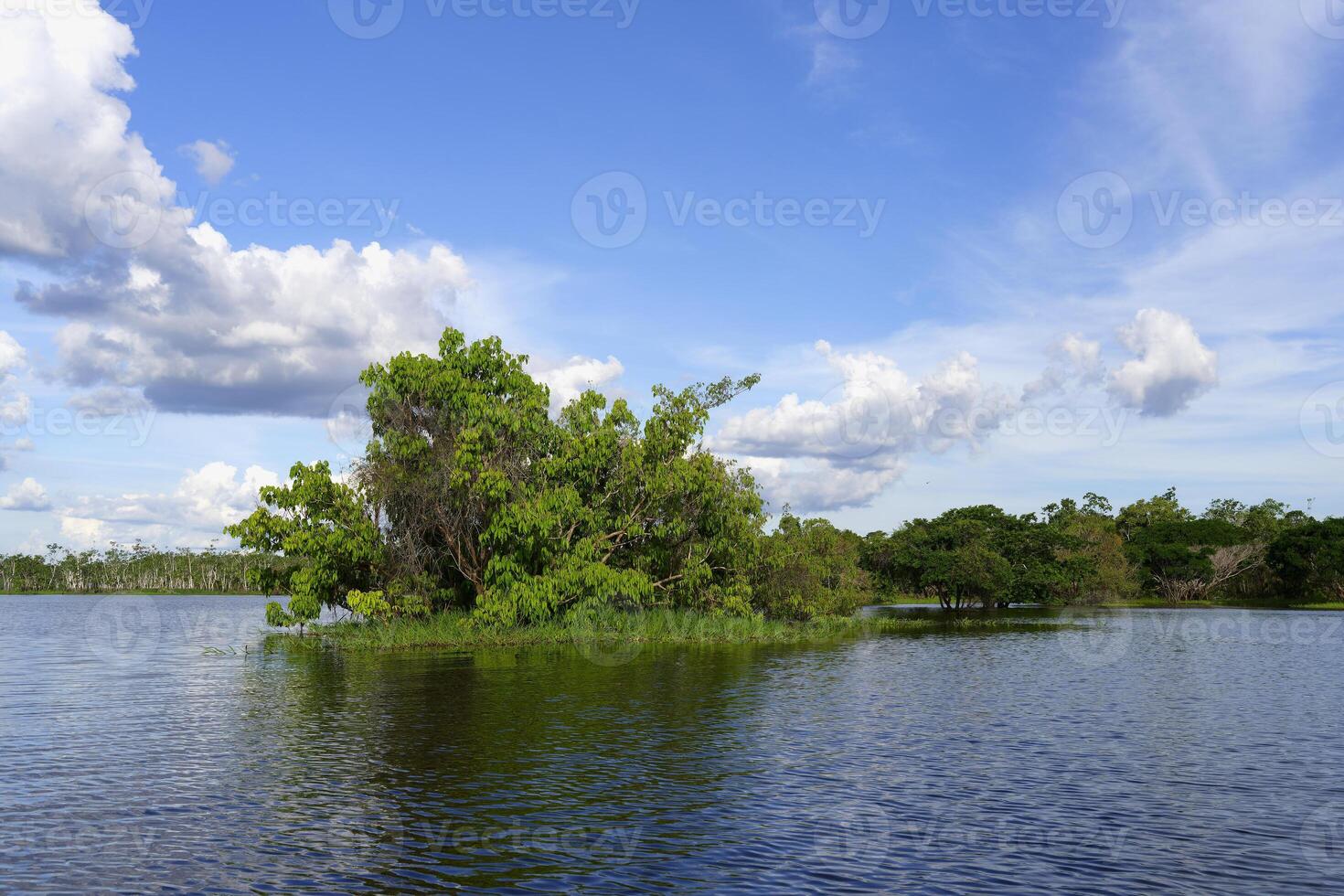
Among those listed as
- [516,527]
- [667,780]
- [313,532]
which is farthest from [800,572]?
[667,780]

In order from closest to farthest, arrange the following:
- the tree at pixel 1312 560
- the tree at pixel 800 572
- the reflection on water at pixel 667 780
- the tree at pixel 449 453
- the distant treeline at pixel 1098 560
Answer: the reflection on water at pixel 667 780 → the tree at pixel 449 453 → the tree at pixel 800 572 → the distant treeline at pixel 1098 560 → the tree at pixel 1312 560

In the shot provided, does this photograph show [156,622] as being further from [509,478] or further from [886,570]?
[886,570]

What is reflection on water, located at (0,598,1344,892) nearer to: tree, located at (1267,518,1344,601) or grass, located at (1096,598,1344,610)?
tree, located at (1267,518,1344,601)

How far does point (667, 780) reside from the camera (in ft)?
72.6

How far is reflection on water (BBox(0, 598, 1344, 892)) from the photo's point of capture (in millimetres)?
16062

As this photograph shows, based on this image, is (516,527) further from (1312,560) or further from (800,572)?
(1312,560)

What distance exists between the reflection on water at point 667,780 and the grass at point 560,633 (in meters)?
9.29

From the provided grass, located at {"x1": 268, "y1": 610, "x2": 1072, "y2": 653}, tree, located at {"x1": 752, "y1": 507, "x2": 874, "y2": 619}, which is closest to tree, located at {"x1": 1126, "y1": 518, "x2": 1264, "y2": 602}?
tree, located at {"x1": 752, "y1": 507, "x2": 874, "y2": 619}

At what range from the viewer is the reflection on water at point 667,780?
52.7ft

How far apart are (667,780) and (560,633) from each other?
33.7 m

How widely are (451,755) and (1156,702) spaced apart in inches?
1012

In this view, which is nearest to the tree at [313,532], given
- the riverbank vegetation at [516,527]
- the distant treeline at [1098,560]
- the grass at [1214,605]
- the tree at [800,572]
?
the riverbank vegetation at [516,527]

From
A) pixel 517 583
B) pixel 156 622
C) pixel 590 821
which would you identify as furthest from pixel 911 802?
pixel 156 622

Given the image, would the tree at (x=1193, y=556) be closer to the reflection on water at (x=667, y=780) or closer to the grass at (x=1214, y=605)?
the grass at (x=1214, y=605)
